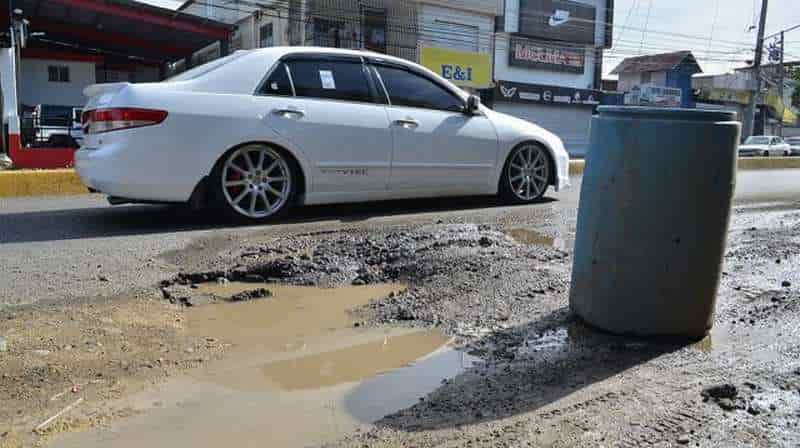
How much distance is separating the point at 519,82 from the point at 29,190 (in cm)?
2474

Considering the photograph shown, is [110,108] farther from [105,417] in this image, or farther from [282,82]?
[105,417]

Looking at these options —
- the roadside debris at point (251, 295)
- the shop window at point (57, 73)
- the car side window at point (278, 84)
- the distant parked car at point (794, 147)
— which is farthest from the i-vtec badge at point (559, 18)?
the roadside debris at point (251, 295)

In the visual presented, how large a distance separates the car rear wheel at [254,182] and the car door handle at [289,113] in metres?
0.29

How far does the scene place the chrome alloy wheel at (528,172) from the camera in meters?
7.13

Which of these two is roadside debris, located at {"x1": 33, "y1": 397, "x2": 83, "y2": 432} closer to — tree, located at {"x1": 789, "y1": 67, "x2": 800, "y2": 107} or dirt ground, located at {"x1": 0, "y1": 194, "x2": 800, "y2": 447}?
dirt ground, located at {"x1": 0, "y1": 194, "x2": 800, "y2": 447}

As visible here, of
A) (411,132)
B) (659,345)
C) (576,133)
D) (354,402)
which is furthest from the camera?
(576,133)

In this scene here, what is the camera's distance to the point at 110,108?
531 centimetres

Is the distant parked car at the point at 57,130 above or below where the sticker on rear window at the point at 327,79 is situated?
below

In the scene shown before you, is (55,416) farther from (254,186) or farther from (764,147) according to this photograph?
(764,147)

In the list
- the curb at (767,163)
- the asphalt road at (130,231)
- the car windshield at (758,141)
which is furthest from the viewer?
the car windshield at (758,141)

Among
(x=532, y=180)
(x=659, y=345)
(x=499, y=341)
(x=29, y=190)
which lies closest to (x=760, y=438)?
(x=659, y=345)

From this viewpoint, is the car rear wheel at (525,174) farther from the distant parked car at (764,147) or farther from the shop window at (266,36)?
the distant parked car at (764,147)

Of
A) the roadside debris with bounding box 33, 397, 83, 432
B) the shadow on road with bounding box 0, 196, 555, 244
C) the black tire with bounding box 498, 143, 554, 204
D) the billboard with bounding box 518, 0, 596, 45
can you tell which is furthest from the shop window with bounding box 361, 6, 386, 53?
the roadside debris with bounding box 33, 397, 83, 432

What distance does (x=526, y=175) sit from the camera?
7230mm
